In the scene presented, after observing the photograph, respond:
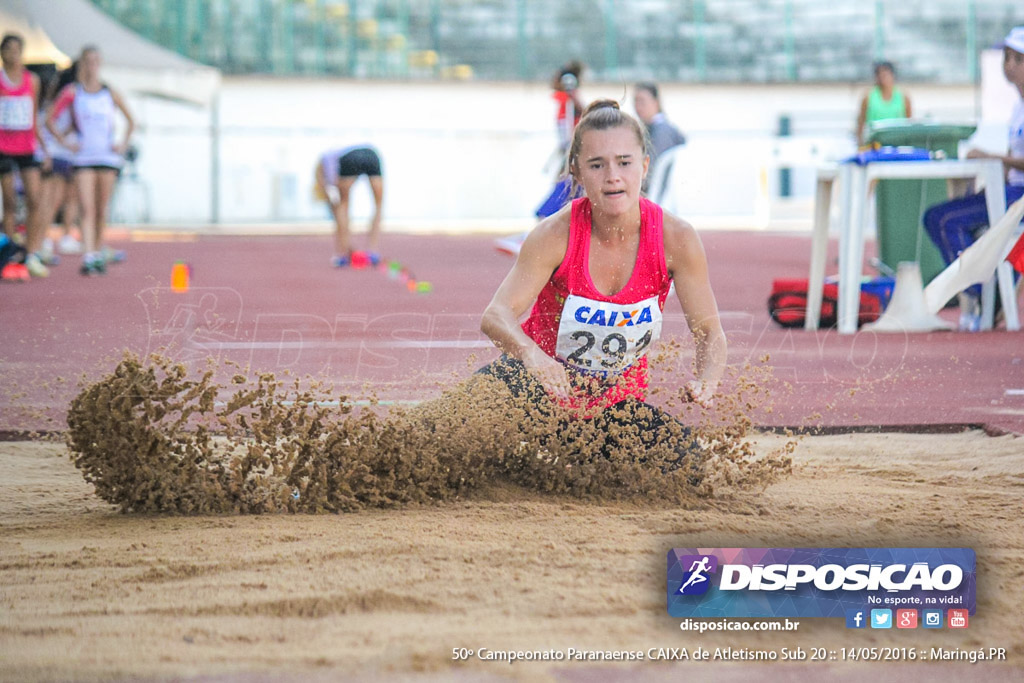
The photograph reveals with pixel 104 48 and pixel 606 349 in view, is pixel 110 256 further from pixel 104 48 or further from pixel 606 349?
pixel 606 349

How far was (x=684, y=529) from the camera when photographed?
124 inches

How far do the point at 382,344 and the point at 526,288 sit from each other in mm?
3082

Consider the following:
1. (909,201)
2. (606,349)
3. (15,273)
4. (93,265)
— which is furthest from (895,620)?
(93,265)

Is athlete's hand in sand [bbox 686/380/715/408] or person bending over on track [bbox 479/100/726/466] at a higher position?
person bending over on track [bbox 479/100/726/466]

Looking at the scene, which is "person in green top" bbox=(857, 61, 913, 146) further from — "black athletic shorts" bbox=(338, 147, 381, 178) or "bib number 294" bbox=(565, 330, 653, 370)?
A: "bib number 294" bbox=(565, 330, 653, 370)

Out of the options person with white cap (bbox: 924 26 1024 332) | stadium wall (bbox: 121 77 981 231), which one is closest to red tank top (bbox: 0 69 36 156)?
person with white cap (bbox: 924 26 1024 332)

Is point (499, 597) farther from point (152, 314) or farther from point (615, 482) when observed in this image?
point (152, 314)

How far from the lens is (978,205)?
7039mm

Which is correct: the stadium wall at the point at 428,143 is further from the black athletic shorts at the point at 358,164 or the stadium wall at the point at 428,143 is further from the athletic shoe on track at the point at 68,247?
the black athletic shorts at the point at 358,164

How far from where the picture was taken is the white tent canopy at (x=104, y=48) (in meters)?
14.8

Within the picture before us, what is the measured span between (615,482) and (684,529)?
48 centimetres

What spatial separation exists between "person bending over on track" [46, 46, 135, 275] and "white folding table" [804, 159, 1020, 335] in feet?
21.9

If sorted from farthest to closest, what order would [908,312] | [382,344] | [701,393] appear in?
[908,312] → [382,344] → [701,393]

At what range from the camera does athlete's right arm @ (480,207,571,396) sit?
11.4 feet
